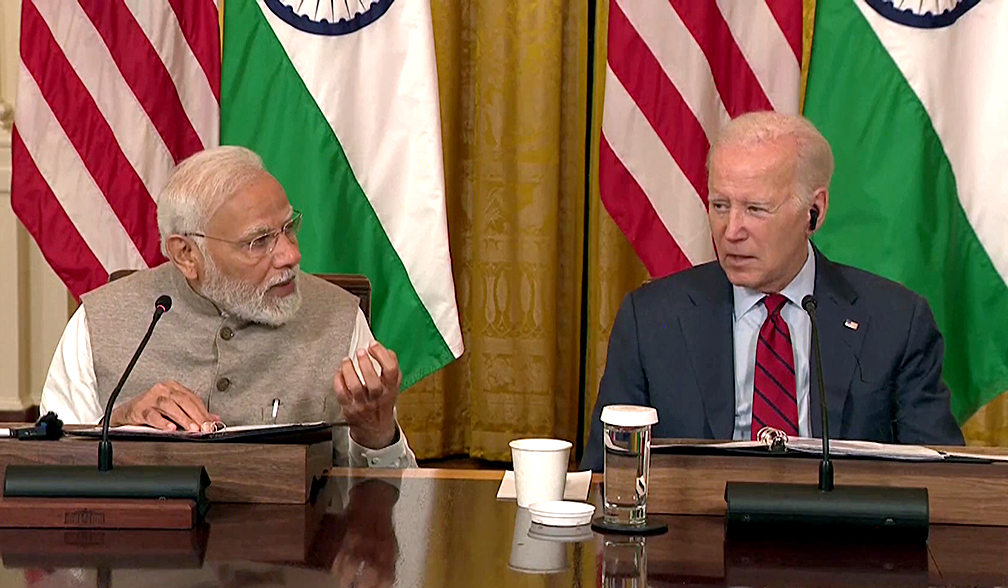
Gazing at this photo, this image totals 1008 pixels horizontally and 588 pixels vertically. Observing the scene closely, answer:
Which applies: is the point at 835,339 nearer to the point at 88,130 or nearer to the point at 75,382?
the point at 75,382

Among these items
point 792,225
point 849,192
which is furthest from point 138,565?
point 849,192

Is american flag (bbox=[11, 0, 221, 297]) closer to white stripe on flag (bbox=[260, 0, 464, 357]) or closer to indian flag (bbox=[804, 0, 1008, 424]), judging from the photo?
white stripe on flag (bbox=[260, 0, 464, 357])

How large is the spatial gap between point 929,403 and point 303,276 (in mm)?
1350

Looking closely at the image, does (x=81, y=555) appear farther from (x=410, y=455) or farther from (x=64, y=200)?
(x=64, y=200)

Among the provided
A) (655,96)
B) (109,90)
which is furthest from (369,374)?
(109,90)

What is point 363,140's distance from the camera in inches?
162

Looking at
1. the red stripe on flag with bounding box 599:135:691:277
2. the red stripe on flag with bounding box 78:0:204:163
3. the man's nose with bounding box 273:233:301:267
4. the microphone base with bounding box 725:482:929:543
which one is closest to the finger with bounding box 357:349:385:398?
the man's nose with bounding box 273:233:301:267

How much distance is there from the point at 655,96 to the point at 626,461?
2.10 m

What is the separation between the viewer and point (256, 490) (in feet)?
7.52

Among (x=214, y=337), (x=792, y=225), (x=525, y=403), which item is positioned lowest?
(x=525, y=403)

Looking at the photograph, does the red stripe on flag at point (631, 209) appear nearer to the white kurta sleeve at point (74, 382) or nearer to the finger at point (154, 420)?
the white kurta sleeve at point (74, 382)

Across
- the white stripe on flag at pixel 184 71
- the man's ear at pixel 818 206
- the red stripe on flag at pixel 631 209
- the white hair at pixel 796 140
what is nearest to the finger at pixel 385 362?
the white hair at pixel 796 140

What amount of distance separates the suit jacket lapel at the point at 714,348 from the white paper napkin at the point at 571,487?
1.40ft

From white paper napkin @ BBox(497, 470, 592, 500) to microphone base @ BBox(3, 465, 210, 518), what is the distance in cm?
51
